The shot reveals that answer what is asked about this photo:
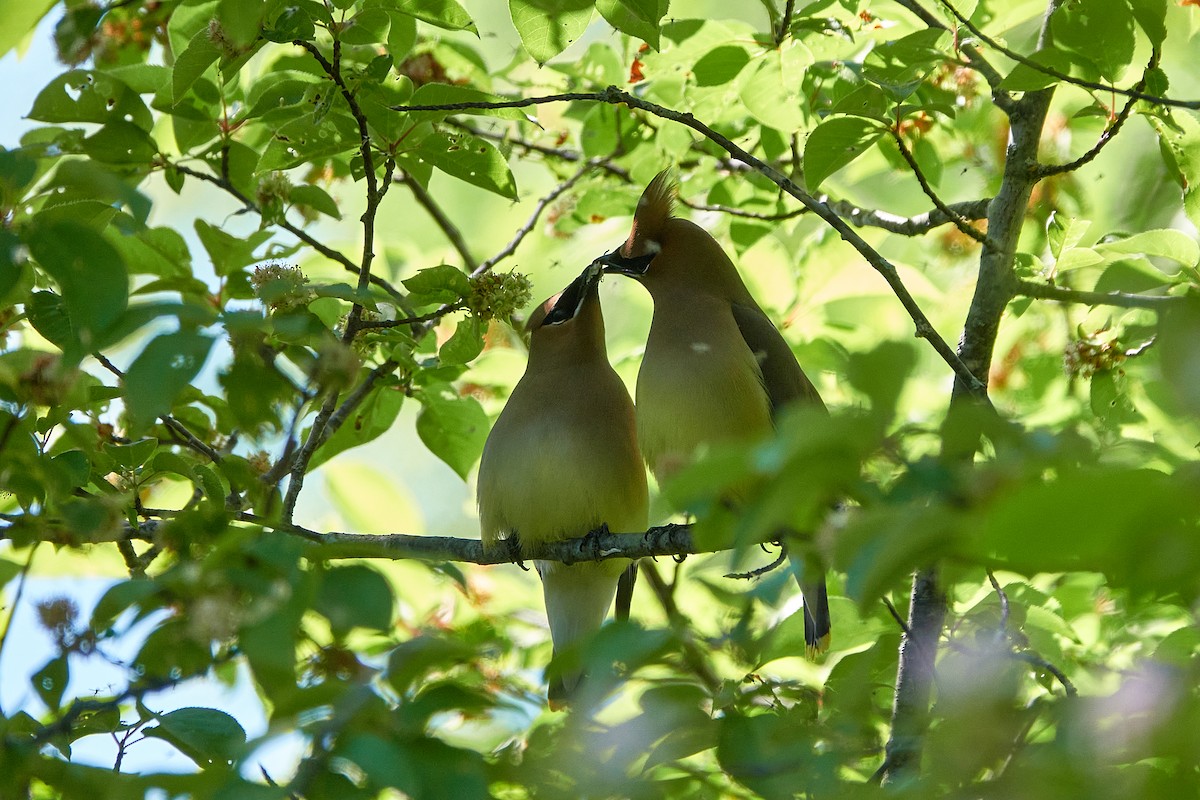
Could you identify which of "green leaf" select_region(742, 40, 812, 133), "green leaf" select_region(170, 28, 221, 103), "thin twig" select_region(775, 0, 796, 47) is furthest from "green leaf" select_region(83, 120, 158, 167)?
"thin twig" select_region(775, 0, 796, 47)

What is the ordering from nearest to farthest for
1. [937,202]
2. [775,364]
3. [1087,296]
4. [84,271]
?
[84,271], [1087,296], [937,202], [775,364]

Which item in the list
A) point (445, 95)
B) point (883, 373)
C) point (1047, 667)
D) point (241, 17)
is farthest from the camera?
point (445, 95)

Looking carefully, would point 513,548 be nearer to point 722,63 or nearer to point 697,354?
point 697,354

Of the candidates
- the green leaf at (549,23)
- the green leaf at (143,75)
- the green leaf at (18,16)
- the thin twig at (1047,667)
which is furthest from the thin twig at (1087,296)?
the green leaf at (18,16)

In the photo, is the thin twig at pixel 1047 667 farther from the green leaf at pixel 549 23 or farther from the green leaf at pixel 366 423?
the green leaf at pixel 366 423

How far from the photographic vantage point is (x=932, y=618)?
341 centimetres

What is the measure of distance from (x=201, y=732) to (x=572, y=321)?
2.70m

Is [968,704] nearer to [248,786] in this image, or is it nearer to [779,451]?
[779,451]

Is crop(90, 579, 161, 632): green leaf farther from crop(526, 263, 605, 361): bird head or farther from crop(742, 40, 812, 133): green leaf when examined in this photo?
crop(526, 263, 605, 361): bird head

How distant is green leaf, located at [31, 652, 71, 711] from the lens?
188 centimetres

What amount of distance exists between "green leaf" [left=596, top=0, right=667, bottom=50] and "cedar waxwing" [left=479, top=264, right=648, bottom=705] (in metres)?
1.47

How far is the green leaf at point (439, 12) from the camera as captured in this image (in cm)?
302

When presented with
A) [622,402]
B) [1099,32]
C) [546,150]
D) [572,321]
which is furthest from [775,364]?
[1099,32]

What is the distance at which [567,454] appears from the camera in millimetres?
4051
